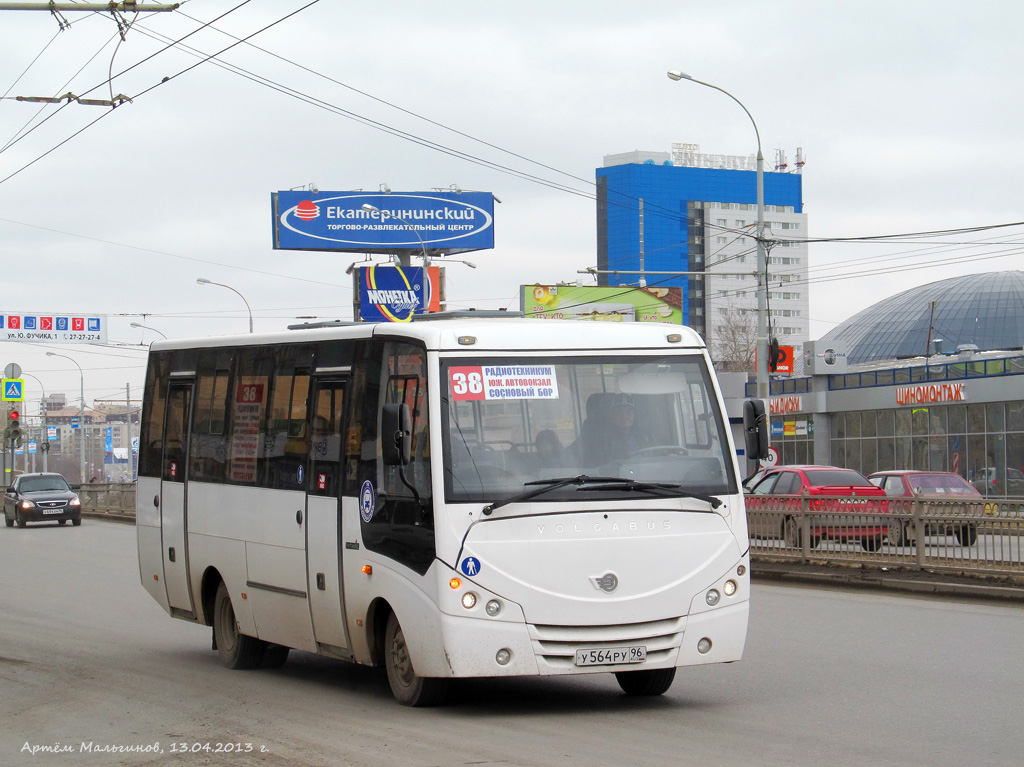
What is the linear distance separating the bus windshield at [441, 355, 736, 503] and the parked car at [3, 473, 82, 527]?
113 ft

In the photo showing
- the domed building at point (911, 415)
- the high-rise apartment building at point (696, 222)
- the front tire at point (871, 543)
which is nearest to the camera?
the front tire at point (871, 543)

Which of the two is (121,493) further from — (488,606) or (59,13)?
(488,606)

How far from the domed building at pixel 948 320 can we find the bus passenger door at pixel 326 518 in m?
88.3

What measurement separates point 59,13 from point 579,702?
9244mm

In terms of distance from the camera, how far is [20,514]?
133 feet

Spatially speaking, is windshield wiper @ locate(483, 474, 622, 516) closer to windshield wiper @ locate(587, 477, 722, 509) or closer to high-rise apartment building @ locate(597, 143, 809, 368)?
windshield wiper @ locate(587, 477, 722, 509)

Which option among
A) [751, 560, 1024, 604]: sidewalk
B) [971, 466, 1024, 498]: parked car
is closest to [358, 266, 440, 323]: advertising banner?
[971, 466, 1024, 498]: parked car

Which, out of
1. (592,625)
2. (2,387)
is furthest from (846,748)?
(2,387)

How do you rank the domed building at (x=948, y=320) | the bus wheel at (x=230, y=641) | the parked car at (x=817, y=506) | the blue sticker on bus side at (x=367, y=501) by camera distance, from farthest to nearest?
the domed building at (x=948, y=320)
the parked car at (x=817, y=506)
the bus wheel at (x=230, y=641)
the blue sticker on bus side at (x=367, y=501)

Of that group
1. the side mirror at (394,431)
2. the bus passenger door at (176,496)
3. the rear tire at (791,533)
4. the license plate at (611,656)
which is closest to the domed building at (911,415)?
the rear tire at (791,533)

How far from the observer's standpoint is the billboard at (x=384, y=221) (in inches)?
2292

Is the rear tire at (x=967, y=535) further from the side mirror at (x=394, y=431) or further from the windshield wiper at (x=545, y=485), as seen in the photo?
the side mirror at (x=394, y=431)

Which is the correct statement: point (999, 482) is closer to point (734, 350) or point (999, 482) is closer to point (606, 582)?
point (606, 582)

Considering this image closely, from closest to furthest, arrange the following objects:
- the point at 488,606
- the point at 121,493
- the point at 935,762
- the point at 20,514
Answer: the point at 935,762 < the point at 488,606 < the point at 20,514 < the point at 121,493
